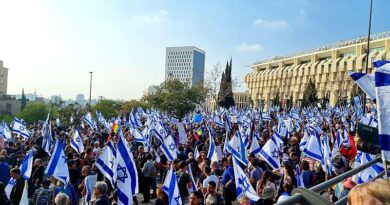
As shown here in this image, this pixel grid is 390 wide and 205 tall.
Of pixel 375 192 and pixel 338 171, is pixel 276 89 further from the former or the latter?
pixel 375 192

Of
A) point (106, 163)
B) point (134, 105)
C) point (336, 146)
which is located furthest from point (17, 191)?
point (134, 105)

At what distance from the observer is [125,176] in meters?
7.61

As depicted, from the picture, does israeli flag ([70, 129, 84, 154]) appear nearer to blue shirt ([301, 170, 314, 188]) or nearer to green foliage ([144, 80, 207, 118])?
blue shirt ([301, 170, 314, 188])

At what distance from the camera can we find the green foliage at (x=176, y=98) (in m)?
44.4

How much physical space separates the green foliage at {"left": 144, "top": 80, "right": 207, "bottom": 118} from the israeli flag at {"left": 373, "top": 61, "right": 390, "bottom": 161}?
40.8 metres

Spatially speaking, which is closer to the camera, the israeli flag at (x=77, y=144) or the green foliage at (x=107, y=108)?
the israeli flag at (x=77, y=144)

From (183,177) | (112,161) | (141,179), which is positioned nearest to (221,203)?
(183,177)

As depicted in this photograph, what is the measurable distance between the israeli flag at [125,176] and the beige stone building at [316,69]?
48.4 metres

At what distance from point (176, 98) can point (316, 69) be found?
4496 centimetres

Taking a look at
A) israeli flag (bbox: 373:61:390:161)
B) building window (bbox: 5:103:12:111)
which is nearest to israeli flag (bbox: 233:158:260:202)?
israeli flag (bbox: 373:61:390:161)

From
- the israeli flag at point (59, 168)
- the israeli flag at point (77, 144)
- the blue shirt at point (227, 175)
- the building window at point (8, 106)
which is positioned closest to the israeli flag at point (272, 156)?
the blue shirt at point (227, 175)

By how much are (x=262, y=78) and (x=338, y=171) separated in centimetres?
9286

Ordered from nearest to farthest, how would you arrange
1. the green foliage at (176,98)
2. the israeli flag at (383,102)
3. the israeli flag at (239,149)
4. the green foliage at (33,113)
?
the israeli flag at (383,102)
the israeli flag at (239,149)
the green foliage at (176,98)
the green foliage at (33,113)

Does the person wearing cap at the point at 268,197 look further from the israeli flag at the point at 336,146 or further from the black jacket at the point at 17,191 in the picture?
the israeli flag at the point at 336,146
